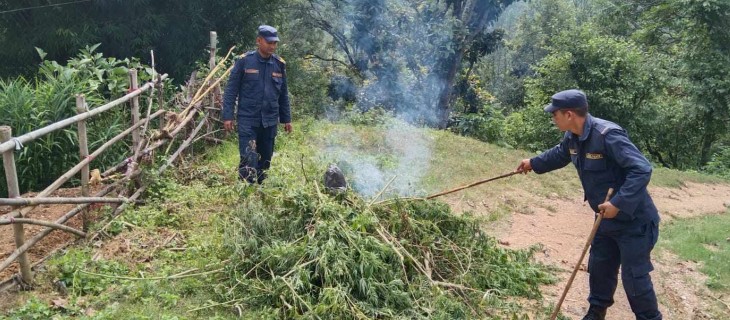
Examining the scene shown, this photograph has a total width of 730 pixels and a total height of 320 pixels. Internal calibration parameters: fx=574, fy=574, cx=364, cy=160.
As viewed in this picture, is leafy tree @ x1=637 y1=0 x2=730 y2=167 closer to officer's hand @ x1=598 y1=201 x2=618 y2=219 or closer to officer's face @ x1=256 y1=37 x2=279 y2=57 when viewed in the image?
officer's face @ x1=256 y1=37 x2=279 y2=57

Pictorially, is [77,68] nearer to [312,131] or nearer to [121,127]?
[121,127]

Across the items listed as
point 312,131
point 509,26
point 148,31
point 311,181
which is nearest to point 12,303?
point 311,181

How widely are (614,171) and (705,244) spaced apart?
3662mm

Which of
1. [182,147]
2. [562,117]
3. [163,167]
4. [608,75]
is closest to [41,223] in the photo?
[163,167]

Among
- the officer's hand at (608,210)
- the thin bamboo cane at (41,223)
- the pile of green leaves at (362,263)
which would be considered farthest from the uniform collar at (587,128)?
the thin bamboo cane at (41,223)

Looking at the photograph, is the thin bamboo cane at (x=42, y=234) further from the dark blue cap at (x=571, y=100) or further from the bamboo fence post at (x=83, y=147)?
the dark blue cap at (x=571, y=100)

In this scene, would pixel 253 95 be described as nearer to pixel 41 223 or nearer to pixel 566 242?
pixel 41 223

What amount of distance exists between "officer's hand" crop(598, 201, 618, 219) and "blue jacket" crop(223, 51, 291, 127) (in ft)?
10.9

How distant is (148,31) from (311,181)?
7.81 metres

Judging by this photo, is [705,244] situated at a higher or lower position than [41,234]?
lower

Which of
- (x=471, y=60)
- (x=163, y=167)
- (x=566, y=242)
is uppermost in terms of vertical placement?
(x=471, y=60)

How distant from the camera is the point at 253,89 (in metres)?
5.54

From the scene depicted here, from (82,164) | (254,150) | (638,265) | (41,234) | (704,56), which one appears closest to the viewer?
(638,265)

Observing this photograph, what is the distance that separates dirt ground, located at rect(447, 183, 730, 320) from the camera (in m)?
4.39
